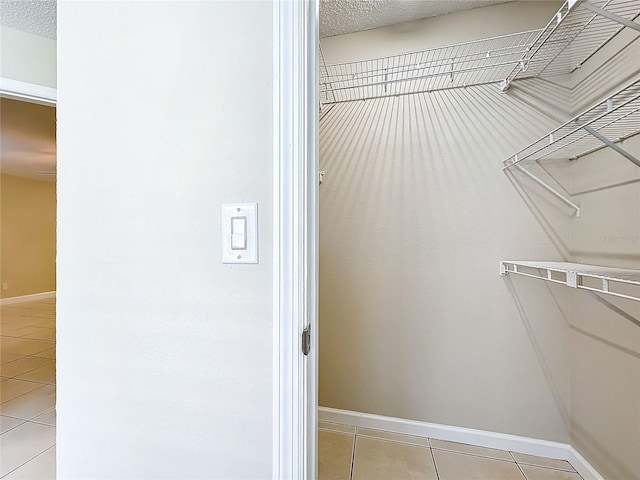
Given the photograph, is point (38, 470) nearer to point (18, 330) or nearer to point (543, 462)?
point (543, 462)

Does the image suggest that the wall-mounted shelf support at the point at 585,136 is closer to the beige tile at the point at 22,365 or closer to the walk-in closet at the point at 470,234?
the walk-in closet at the point at 470,234

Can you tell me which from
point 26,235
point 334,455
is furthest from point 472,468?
point 26,235

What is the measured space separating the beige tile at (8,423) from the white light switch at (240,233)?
2.46m

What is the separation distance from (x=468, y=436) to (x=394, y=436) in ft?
1.32

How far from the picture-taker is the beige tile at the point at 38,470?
1575 mm

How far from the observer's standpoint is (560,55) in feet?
4.99

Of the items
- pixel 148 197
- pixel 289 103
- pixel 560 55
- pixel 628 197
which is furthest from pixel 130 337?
pixel 560 55

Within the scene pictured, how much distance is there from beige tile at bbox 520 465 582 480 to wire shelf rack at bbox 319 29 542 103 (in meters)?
2.02

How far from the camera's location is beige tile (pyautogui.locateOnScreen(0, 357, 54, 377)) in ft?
9.07

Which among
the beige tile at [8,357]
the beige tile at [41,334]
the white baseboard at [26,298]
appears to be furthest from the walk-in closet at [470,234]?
the white baseboard at [26,298]

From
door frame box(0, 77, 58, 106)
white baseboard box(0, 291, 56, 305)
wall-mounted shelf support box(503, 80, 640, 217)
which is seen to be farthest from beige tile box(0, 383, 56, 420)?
white baseboard box(0, 291, 56, 305)

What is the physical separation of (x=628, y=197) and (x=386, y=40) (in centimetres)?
147

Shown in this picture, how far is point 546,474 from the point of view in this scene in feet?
4.94

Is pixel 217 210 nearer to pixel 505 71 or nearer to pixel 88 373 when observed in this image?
pixel 88 373
